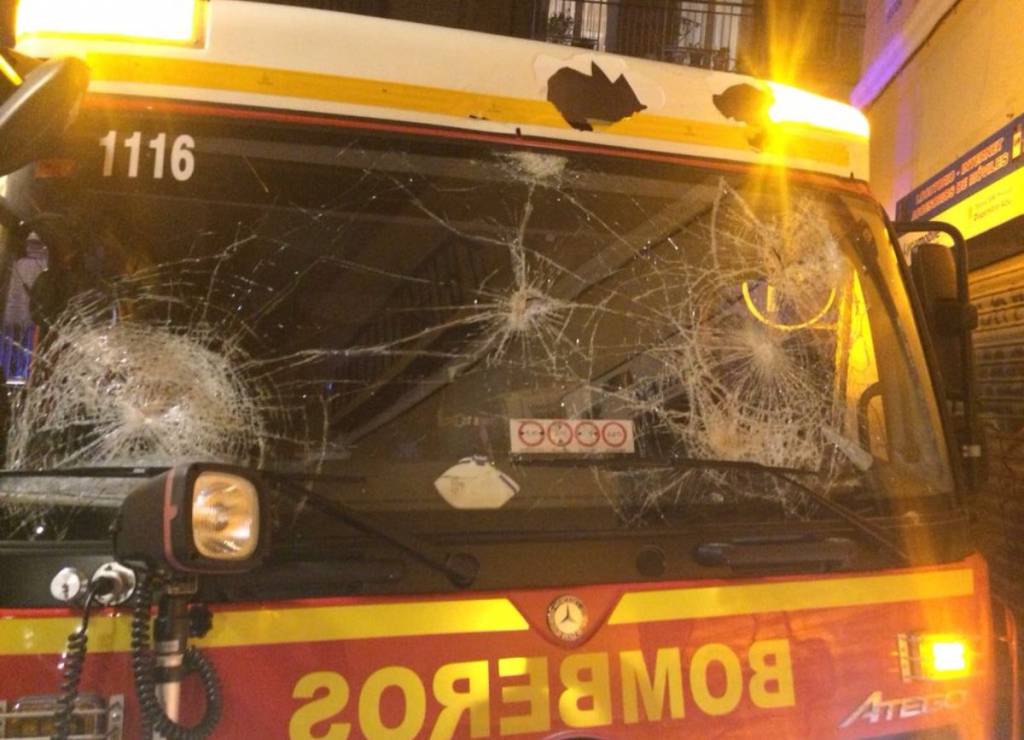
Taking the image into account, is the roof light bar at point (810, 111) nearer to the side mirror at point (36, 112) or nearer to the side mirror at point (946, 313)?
the side mirror at point (946, 313)

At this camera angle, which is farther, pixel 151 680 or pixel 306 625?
pixel 306 625

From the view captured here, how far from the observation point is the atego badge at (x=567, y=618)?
2027 mm

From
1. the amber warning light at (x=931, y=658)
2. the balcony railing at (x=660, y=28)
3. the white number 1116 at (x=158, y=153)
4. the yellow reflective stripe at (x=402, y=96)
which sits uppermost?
the balcony railing at (x=660, y=28)

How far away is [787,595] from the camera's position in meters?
2.23

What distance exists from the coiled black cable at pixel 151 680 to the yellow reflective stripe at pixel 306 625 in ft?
0.21

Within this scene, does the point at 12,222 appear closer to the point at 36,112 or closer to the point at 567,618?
the point at 36,112

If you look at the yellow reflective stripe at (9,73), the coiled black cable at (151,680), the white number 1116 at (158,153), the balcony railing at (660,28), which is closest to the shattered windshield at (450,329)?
the white number 1116 at (158,153)

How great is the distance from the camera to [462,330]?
7.51 ft

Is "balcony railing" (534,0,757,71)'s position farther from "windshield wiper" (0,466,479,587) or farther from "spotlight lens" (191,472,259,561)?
"spotlight lens" (191,472,259,561)

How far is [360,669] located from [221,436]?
0.61m

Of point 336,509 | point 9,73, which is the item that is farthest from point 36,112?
point 336,509

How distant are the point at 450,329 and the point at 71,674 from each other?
3.71 feet

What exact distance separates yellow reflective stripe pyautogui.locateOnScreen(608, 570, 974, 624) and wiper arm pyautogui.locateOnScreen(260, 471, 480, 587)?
39cm

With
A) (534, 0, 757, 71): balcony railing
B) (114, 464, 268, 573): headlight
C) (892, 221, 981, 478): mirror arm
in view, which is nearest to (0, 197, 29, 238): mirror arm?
(114, 464, 268, 573): headlight
